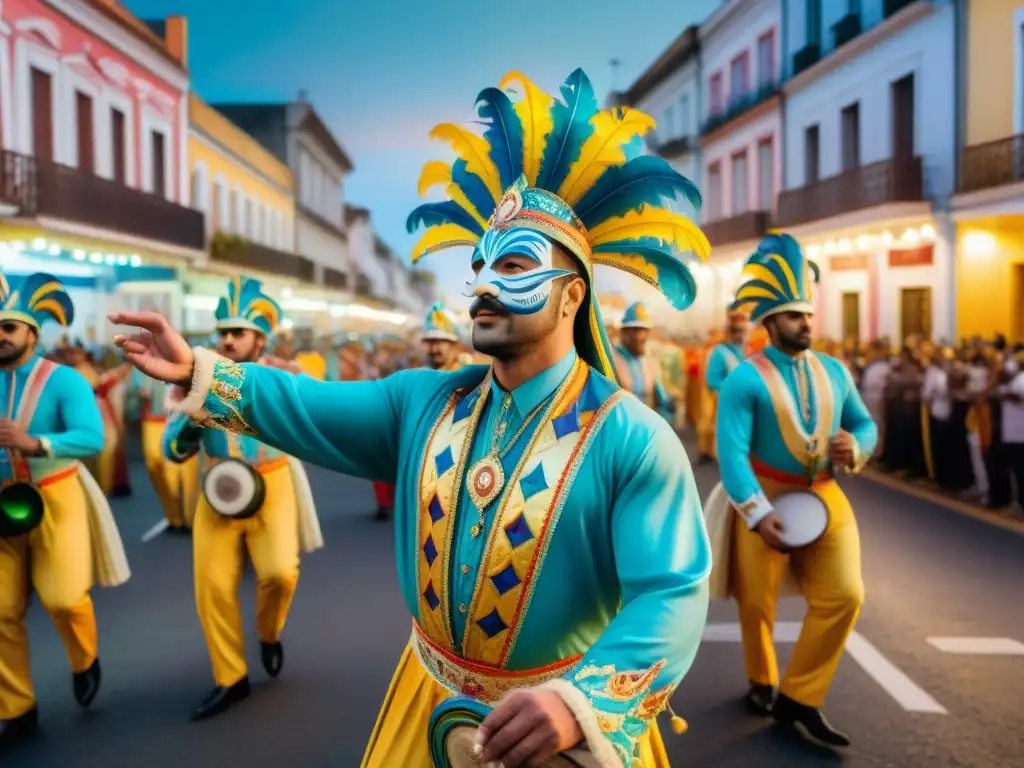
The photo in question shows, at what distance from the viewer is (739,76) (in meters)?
34.2

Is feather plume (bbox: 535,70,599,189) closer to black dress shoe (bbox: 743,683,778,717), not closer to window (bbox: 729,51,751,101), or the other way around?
black dress shoe (bbox: 743,683,778,717)

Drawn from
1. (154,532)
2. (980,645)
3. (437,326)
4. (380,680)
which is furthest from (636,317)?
(380,680)

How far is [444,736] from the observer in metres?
2.42

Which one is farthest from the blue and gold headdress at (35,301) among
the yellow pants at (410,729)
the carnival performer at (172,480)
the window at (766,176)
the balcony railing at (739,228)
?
the window at (766,176)

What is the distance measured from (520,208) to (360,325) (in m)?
55.5

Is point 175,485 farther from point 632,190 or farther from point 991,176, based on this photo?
point 991,176

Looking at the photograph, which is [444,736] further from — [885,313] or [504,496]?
[885,313]

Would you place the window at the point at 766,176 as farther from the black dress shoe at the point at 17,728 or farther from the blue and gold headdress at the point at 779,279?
the black dress shoe at the point at 17,728

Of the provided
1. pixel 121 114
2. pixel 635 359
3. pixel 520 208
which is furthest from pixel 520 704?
pixel 121 114

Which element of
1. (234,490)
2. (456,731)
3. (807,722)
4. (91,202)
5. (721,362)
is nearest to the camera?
(456,731)

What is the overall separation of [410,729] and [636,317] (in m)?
8.35

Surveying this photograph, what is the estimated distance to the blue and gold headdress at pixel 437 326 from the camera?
10.3m

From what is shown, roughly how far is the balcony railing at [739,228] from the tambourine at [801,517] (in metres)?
24.6

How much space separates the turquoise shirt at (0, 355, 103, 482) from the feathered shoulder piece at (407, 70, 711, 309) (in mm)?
3357
